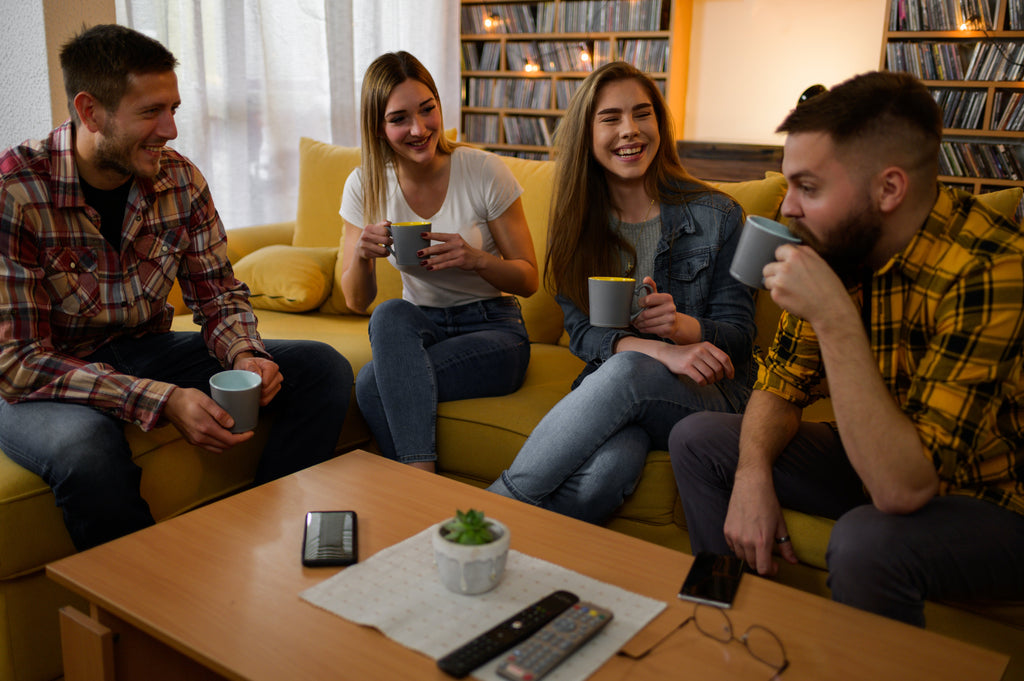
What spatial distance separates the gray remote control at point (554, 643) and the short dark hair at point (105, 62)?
1.30 m

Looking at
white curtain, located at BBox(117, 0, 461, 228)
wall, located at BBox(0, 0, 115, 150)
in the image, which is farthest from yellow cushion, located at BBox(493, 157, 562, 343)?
white curtain, located at BBox(117, 0, 461, 228)

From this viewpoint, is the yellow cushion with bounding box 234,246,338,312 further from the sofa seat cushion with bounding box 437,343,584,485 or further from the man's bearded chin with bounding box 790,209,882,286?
the man's bearded chin with bounding box 790,209,882,286

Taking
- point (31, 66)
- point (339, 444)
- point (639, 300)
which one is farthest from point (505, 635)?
point (31, 66)

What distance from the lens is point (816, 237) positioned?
127 centimetres

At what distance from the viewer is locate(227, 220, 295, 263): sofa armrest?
2.85m

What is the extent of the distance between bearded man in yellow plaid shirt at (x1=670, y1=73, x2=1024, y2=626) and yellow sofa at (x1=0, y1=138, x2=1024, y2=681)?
266 mm

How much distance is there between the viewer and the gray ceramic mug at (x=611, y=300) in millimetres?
1524

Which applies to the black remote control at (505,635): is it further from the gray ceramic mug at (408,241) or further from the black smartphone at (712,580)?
the gray ceramic mug at (408,241)

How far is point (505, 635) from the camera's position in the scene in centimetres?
95

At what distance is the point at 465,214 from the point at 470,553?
1.25 meters

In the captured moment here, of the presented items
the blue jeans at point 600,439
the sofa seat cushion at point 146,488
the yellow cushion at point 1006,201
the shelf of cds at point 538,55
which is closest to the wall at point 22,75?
the sofa seat cushion at point 146,488

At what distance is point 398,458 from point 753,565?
873mm

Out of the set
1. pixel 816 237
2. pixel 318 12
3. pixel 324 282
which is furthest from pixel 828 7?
pixel 816 237

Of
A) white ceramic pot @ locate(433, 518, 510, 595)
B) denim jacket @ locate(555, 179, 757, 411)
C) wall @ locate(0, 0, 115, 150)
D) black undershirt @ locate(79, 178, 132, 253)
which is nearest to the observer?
white ceramic pot @ locate(433, 518, 510, 595)
